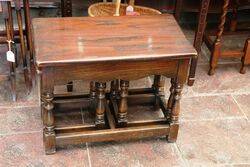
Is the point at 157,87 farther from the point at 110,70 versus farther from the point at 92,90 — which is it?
the point at 110,70

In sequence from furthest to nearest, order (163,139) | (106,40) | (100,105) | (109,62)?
1. (163,139)
2. (100,105)
3. (106,40)
4. (109,62)

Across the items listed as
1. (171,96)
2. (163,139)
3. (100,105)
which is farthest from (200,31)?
(100,105)

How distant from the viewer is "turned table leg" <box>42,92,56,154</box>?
202cm

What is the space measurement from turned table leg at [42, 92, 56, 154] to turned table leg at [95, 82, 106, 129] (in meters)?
0.24

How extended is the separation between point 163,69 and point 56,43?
53 centimetres

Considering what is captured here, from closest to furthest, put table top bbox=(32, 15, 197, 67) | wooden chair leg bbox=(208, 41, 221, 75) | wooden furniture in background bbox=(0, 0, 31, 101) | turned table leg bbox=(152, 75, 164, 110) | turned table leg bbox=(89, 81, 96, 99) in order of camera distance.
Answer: table top bbox=(32, 15, 197, 67) < wooden furniture in background bbox=(0, 0, 31, 101) < turned table leg bbox=(89, 81, 96, 99) < turned table leg bbox=(152, 75, 164, 110) < wooden chair leg bbox=(208, 41, 221, 75)

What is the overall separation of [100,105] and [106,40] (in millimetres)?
349

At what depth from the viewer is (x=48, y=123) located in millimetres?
2107

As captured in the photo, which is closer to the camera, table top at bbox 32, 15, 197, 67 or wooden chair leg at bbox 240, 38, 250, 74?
table top at bbox 32, 15, 197, 67

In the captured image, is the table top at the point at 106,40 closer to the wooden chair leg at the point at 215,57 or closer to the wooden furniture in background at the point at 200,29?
the wooden furniture in background at the point at 200,29

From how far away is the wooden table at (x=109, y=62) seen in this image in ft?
6.39

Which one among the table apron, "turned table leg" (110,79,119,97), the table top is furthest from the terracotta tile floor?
the table top

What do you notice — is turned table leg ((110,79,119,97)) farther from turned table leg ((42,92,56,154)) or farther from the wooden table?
turned table leg ((42,92,56,154))

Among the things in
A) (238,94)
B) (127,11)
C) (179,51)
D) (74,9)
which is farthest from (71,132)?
(74,9)
